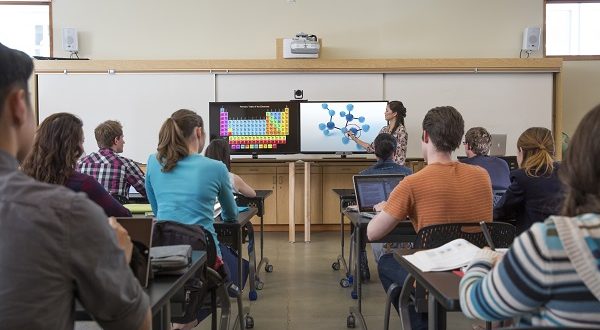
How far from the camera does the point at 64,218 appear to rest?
952mm

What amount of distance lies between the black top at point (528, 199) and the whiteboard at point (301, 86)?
4.54 metres

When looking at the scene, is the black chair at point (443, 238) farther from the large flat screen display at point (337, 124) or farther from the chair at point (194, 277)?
the large flat screen display at point (337, 124)

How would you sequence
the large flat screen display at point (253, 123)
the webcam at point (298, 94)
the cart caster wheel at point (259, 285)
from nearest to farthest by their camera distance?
the cart caster wheel at point (259, 285) < the large flat screen display at point (253, 123) < the webcam at point (298, 94)

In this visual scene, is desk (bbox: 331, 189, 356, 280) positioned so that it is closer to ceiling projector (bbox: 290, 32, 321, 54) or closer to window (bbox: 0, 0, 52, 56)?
ceiling projector (bbox: 290, 32, 321, 54)

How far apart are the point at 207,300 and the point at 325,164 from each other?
456cm

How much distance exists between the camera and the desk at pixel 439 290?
4.54 ft

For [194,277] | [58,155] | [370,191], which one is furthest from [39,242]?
[370,191]

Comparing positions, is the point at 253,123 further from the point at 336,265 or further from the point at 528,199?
the point at 528,199

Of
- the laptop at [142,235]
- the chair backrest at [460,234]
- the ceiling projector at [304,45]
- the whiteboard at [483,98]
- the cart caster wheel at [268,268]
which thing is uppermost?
the ceiling projector at [304,45]

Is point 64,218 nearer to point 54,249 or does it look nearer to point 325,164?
point 54,249

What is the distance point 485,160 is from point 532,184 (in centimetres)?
122

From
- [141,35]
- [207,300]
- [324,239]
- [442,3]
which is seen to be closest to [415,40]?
[442,3]

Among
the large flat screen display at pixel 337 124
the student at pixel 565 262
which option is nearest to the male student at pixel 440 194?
the student at pixel 565 262

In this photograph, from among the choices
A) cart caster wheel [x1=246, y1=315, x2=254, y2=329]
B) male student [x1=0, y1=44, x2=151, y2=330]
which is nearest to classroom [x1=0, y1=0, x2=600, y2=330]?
male student [x1=0, y1=44, x2=151, y2=330]
